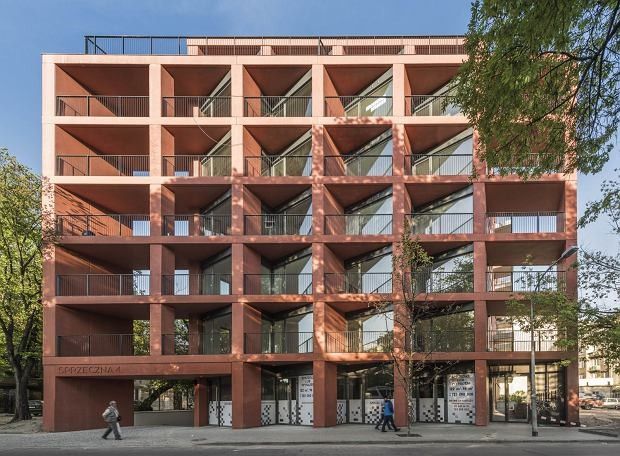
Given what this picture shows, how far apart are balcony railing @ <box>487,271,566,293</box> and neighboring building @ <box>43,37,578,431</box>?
21cm

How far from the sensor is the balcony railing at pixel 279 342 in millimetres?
25969

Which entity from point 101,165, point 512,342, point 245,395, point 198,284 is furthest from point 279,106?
point 512,342

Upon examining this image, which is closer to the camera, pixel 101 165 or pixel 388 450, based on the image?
pixel 388 450

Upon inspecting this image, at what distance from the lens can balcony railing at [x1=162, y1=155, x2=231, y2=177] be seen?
90.2 ft

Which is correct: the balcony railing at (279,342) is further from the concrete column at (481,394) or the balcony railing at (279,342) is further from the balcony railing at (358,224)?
the concrete column at (481,394)

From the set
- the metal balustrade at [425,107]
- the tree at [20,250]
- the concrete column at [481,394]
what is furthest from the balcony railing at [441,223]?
the tree at [20,250]

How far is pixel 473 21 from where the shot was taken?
9.55 m

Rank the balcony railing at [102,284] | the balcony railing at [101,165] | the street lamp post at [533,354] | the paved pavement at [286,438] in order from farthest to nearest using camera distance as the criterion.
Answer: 1. the balcony railing at [101,165]
2. the balcony railing at [102,284]
3. the street lamp post at [533,354]
4. the paved pavement at [286,438]

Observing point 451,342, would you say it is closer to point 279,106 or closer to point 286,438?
point 286,438

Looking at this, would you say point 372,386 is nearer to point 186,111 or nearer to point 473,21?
point 186,111

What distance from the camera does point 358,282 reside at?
28.5m

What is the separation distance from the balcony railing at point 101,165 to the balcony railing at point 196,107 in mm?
3315

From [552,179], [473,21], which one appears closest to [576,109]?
[473,21]

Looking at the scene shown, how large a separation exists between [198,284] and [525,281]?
55.8ft
